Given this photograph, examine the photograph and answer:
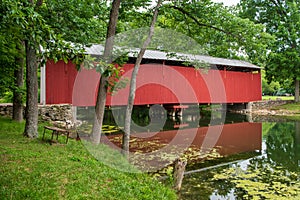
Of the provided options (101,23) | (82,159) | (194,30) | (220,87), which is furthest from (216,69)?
(82,159)

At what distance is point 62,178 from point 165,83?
1175 cm

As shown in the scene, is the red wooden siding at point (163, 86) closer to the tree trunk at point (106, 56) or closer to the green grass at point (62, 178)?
the tree trunk at point (106, 56)

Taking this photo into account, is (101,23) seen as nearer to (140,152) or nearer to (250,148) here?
(140,152)

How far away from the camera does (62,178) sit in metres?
4.17

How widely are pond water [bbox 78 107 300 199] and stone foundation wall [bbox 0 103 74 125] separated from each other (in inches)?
95.4

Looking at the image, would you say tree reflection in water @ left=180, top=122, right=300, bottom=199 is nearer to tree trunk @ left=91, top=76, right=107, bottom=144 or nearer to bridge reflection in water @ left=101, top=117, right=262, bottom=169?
bridge reflection in water @ left=101, top=117, right=262, bottom=169

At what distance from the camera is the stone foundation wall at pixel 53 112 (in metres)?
11.1

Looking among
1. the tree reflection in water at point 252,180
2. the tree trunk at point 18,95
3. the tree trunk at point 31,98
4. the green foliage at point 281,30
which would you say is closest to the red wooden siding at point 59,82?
the tree trunk at point 18,95

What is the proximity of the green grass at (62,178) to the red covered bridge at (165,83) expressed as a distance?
18.0 ft

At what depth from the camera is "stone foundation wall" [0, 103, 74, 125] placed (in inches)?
437

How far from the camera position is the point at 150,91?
49.4 feet

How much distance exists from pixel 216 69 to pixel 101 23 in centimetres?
1115

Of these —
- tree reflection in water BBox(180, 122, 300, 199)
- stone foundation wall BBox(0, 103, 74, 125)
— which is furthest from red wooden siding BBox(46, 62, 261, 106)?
tree reflection in water BBox(180, 122, 300, 199)

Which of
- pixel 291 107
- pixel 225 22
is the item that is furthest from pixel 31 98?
pixel 291 107
